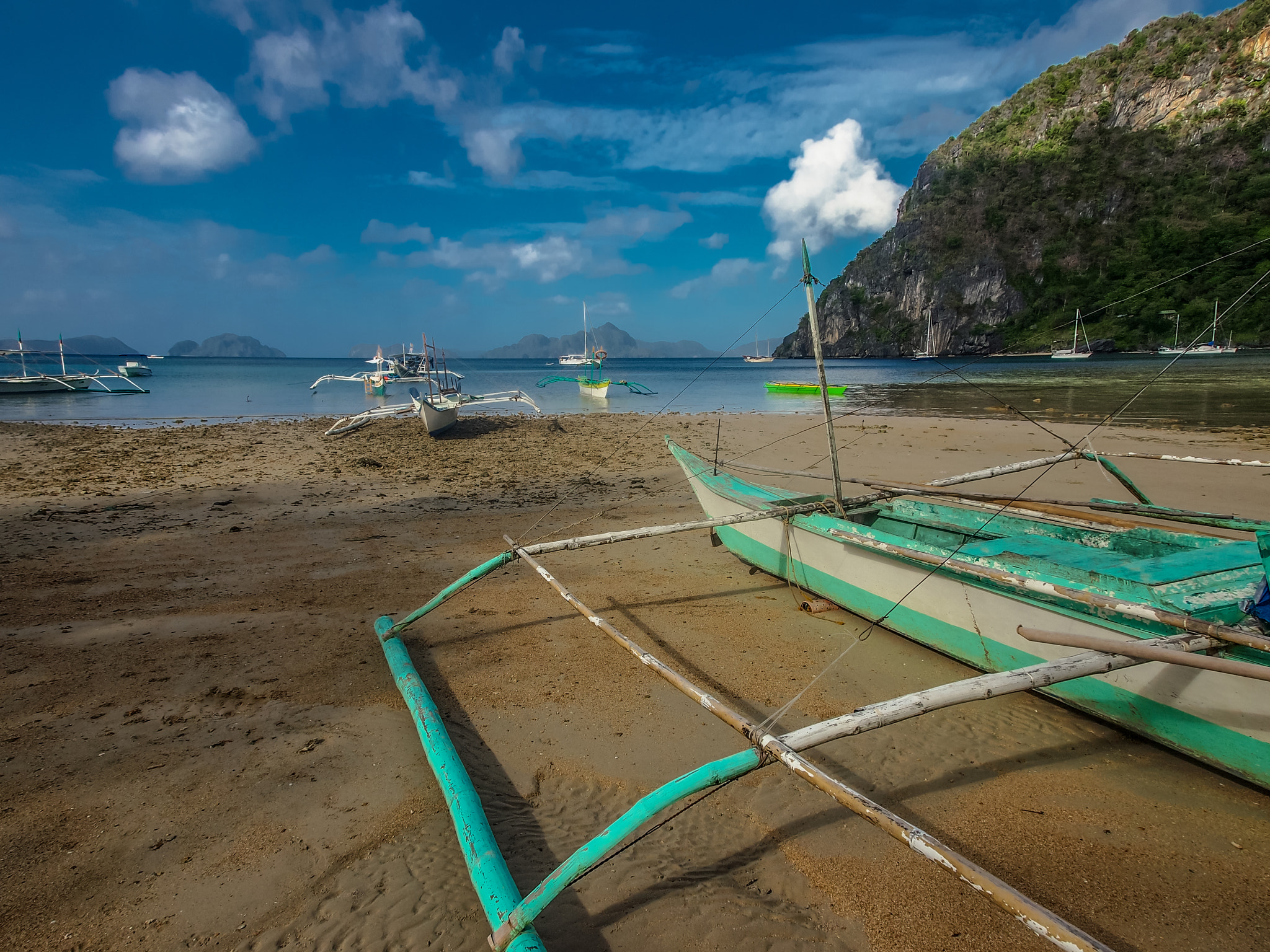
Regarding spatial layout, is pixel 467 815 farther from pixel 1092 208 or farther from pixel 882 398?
pixel 1092 208

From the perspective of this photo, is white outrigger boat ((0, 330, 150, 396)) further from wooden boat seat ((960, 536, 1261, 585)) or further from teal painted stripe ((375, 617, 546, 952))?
wooden boat seat ((960, 536, 1261, 585))

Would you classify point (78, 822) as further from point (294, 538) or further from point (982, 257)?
point (982, 257)

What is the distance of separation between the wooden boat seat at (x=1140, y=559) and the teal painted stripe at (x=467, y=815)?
3.45 m

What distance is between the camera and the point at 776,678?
→ 424cm

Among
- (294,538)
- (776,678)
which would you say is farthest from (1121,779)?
(294,538)

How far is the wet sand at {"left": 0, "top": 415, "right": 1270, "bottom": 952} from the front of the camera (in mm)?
2354

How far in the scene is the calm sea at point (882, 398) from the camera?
19.8 metres

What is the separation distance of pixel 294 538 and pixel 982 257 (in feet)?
319

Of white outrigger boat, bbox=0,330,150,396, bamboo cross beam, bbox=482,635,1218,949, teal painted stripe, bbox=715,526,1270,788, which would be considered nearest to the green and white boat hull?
teal painted stripe, bbox=715,526,1270,788

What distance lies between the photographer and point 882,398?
1090 inches

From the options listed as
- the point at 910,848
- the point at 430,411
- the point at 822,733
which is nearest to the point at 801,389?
the point at 430,411

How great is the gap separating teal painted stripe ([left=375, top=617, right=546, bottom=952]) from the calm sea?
783 centimetres

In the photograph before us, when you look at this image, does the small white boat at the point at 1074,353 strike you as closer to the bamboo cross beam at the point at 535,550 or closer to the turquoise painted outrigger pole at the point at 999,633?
the turquoise painted outrigger pole at the point at 999,633

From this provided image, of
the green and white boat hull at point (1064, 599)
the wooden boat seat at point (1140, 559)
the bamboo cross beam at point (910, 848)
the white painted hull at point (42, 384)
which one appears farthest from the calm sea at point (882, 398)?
the bamboo cross beam at point (910, 848)
